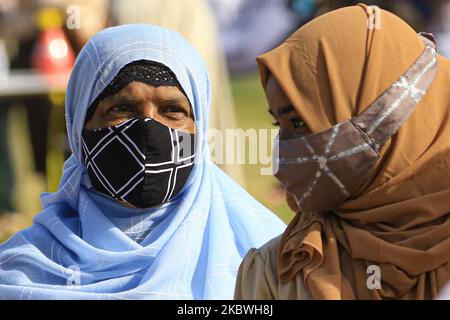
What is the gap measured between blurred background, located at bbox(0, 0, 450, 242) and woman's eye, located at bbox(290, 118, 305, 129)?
6.83 feet

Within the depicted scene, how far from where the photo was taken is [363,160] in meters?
2.28

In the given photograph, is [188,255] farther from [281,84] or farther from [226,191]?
[281,84]

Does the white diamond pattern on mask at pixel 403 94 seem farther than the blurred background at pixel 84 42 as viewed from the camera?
No

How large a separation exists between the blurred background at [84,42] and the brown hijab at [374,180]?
205 centimetres

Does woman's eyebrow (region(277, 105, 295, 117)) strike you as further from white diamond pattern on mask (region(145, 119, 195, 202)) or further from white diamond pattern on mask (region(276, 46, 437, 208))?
white diamond pattern on mask (region(145, 119, 195, 202))

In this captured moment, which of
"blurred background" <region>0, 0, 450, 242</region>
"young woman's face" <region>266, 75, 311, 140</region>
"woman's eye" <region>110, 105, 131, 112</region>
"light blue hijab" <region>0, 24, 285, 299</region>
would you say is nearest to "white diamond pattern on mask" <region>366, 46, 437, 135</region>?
"young woman's face" <region>266, 75, 311, 140</region>

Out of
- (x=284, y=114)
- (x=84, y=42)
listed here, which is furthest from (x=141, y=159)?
(x=84, y=42)

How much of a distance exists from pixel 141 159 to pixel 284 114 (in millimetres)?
851

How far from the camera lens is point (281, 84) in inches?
91.4

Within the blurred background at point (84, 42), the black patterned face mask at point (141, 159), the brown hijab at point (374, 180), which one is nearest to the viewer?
the brown hijab at point (374, 180)

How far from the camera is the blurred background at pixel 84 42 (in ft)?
14.9

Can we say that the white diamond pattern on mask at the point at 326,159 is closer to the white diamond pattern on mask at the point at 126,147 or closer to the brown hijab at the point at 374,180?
the brown hijab at the point at 374,180

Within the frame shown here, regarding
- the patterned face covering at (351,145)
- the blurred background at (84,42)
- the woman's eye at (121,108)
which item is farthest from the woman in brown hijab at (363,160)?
the blurred background at (84,42)
